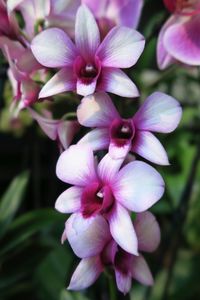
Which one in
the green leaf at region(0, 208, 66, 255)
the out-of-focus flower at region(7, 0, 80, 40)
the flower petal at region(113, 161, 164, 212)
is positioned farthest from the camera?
the green leaf at region(0, 208, 66, 255)

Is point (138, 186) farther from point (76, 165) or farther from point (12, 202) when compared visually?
point (12, 202)

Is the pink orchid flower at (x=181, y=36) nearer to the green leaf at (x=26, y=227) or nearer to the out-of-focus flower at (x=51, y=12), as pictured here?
the out-of-focus flower at (x=51, y=12)

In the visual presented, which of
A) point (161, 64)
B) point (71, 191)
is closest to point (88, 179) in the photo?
point (71, 191)

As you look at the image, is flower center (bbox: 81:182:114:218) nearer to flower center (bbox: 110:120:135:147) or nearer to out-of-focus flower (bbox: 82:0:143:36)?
flower center (bbox: 110:120:135:147)

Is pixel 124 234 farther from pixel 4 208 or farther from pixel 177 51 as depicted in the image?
pixel 4 208

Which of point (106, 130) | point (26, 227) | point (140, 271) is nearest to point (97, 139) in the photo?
point (106, 130)

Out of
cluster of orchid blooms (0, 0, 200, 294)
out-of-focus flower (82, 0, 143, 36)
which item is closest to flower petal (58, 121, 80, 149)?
cluster of orchid blooms (0, 0, 200, 294)
